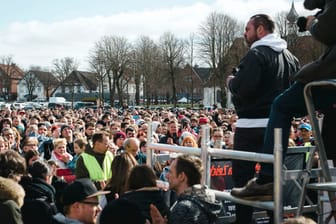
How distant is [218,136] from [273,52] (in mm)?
7241

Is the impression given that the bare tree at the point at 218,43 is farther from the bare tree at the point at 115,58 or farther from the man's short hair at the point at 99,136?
the man's short hair at the point at 99,136

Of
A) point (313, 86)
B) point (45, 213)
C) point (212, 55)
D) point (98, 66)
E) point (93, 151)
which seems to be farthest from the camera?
point (98, 66)

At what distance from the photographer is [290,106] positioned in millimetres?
3602

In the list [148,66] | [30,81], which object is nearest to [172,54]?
[148,66]

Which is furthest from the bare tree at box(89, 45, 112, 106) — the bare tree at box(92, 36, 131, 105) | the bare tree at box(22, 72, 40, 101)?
the bare tree at box(22, 72, 40, 101)

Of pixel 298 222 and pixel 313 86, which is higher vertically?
pixel 313 86

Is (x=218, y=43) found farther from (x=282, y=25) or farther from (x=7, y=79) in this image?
(x=7, y=79)

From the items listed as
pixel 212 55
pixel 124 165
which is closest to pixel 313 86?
pixel 124 165

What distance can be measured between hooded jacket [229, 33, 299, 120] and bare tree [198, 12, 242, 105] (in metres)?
62.3

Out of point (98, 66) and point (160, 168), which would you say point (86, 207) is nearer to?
point (160, 168)

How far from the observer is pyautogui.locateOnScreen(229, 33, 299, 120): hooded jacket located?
4.18 meters

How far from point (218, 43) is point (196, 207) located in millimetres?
65327

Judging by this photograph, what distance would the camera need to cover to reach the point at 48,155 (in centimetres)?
1141

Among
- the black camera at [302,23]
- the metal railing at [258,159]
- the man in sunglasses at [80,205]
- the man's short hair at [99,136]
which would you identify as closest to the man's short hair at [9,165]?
the man in sunglasses at [80,205]
